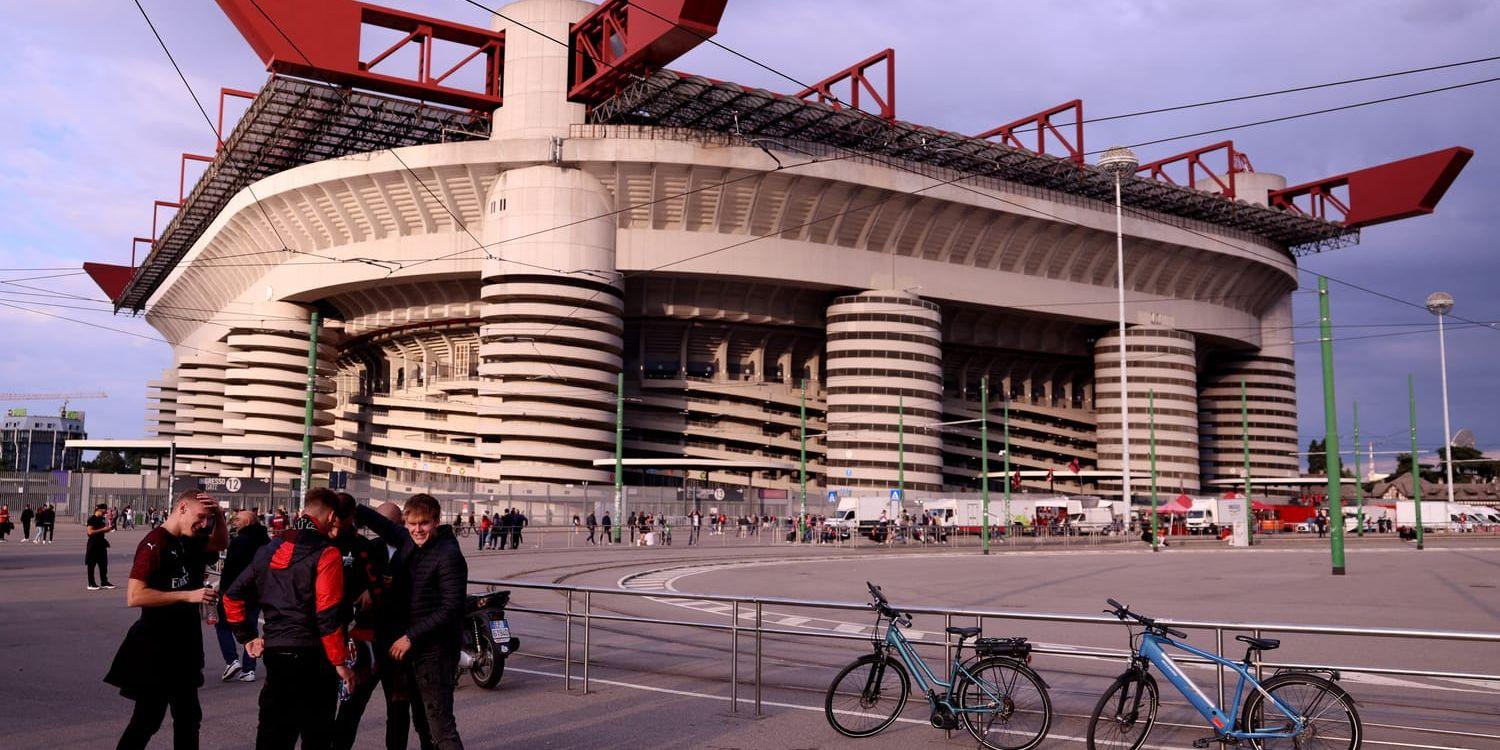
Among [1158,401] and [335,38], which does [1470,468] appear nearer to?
[1158,401]

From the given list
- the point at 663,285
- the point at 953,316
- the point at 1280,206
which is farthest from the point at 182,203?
the point at 1280,206

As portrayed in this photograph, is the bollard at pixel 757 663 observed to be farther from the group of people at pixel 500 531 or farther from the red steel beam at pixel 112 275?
the red steel beam at pixel 112 275

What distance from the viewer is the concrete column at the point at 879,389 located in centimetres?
7231

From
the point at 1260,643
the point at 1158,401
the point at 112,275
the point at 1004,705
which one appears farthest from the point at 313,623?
the point at 112,275

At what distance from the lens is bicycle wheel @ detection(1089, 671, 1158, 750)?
24.9 feet

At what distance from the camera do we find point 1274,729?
7.30 m

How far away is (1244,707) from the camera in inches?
291

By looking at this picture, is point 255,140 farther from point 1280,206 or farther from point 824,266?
point 1280,206

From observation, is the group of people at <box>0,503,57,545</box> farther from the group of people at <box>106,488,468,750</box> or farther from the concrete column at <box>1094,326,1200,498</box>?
the concrete column at <box>1094,326,1200,498</box>

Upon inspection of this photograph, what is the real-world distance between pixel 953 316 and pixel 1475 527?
34.4 metres

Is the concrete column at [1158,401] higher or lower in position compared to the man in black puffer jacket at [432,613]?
higher

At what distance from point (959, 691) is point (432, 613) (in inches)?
144

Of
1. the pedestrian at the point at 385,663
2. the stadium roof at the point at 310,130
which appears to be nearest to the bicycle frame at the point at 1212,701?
the pedestrian at the point at 385,663

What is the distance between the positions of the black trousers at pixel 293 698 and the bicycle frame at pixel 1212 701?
488 centimetres
